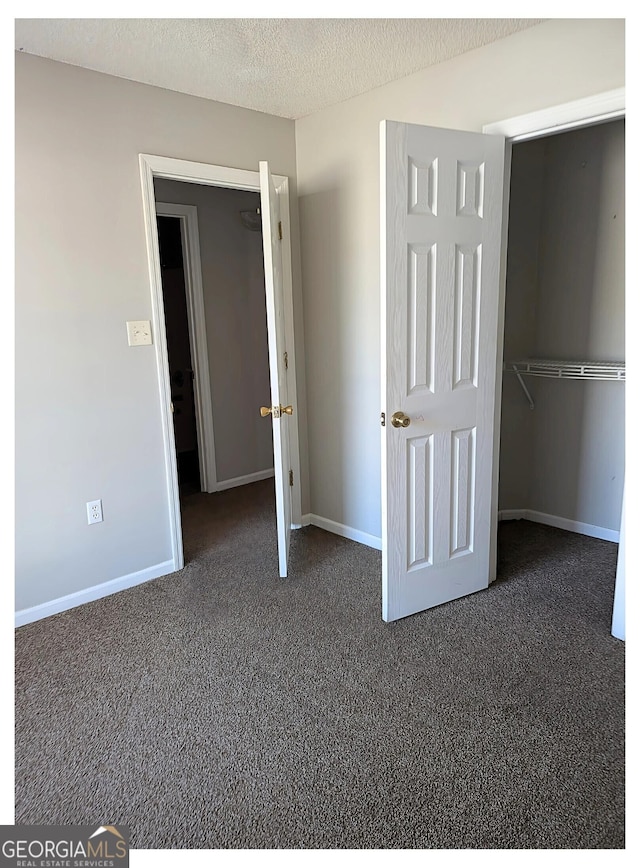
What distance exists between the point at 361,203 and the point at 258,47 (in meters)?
0.98

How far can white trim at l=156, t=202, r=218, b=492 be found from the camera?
14.2 feet

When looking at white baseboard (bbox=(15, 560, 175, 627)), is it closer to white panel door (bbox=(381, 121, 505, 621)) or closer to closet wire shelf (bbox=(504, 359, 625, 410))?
white panel door (bbox=(381, 121, 505, 621))

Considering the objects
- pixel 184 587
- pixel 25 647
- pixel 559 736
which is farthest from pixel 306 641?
pixel 25 647

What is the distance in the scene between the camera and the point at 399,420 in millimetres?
2529

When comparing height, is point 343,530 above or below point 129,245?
below

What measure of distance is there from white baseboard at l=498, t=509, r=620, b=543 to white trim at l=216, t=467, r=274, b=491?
2.08m

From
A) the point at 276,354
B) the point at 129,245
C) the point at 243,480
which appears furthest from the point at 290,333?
the point at 243,480

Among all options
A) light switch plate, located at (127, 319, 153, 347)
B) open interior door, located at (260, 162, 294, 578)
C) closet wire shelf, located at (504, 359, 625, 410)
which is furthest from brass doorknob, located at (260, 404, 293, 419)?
closet wire shelf, located at (504, 359, 625, 410)

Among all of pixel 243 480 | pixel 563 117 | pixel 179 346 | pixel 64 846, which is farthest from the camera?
pixel 179 346

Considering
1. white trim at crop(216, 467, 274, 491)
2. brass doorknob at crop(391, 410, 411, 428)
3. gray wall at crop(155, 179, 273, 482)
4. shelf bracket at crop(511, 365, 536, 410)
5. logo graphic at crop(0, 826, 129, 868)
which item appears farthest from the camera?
white trim at crop(216, 467, 274, 491)

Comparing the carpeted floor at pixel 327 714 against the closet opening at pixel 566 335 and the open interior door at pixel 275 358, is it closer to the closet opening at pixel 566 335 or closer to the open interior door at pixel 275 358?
the open interior door at pixel 275 358

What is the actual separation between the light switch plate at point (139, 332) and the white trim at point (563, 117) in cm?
191

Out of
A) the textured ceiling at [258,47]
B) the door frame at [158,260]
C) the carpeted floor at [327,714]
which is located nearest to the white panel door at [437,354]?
the carpeted floor at [327,714]

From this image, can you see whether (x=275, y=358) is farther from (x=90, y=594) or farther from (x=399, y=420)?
(x=90, y=594)
